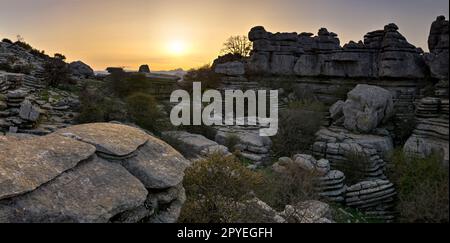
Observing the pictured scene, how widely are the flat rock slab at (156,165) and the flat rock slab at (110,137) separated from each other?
0.12m

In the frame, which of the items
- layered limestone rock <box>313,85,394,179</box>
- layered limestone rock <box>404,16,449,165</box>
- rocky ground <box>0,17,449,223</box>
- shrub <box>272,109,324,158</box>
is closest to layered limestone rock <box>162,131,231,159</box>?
rocky ground <box>0,17,449,223</box>

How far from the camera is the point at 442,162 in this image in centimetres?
195

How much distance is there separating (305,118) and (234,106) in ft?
24.3

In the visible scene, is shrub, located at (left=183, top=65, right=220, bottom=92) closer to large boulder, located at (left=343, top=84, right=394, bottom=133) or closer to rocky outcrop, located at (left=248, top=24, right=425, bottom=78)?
rocky outcrop, located at (left=248, top=24, right=425, bottom=78)

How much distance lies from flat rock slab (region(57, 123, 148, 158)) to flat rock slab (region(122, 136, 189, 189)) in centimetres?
12

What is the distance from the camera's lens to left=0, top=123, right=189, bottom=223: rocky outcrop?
142 inches

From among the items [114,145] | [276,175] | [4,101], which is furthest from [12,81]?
[114,145]

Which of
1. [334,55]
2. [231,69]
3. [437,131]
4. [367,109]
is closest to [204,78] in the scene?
[231,69]

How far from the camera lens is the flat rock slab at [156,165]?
4.87m

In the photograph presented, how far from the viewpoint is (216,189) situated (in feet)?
22.3

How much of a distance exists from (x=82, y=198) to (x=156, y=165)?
1.46 meters

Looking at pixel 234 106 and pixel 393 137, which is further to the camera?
pixel 234 106

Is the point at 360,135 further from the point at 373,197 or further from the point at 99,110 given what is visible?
the point at 99,110
